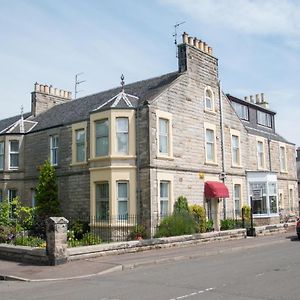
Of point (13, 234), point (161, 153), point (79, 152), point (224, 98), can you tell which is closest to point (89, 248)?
point (13, 234)

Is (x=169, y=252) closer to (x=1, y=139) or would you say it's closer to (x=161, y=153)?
(x=161, y=153)

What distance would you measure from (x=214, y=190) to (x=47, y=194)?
958cm

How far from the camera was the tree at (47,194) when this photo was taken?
81.4 feet

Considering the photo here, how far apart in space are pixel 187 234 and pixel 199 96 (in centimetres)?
878

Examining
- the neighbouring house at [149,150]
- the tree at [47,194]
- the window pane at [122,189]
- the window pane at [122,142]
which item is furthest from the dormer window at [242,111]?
the tree at [47,194]

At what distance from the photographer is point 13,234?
19531mm

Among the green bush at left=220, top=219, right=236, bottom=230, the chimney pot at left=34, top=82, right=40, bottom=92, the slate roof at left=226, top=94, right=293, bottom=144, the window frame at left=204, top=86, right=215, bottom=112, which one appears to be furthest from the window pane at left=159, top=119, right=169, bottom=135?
the chimney pot at left=34, top=82, right=40, bottom=92

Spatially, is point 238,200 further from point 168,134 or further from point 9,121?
point 9,121

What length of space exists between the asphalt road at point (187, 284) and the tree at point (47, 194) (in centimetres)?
1211

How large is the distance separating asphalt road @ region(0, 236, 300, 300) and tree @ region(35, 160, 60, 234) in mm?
12111

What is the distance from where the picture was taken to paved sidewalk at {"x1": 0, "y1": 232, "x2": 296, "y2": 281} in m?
12.6

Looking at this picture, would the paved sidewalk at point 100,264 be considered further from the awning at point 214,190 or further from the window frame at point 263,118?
the window frame at point 263,118

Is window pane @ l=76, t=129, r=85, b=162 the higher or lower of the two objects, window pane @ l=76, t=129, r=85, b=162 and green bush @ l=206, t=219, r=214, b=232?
the higher

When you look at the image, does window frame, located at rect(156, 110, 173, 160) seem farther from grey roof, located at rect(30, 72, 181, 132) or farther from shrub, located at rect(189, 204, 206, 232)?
shrub, located at rect(189, 204, 206, 232)
